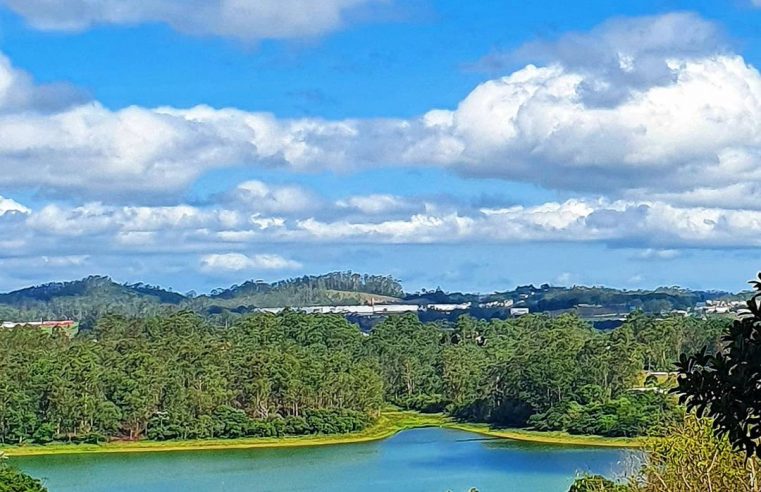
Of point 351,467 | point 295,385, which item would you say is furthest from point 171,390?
point 351,467

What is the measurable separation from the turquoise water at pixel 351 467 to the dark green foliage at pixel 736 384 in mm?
27305

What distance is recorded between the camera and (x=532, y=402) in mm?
52469

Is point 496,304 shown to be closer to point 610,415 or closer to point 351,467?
point 610,415

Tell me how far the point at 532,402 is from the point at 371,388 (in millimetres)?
7928

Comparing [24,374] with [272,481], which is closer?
[272,481]

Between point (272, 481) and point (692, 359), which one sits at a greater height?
point (692, 359)

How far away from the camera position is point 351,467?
39.1 meters

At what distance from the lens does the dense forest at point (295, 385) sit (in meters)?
49.3

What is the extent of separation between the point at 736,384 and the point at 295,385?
50184 millimetres

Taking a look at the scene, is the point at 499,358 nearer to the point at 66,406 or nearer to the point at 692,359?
the point at 66,406

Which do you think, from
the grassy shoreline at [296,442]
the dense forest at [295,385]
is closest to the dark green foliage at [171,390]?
the dense forest at [295,385]

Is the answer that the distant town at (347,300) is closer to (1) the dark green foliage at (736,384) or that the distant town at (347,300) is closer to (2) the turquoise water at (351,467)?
(2) the turquoise water at (351,467)

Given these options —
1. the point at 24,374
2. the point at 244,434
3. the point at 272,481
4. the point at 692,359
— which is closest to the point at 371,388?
the point at 244,434

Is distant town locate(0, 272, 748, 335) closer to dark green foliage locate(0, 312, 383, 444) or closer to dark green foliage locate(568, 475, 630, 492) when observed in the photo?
dark green foliage locate(0, 312, 383, 444)
